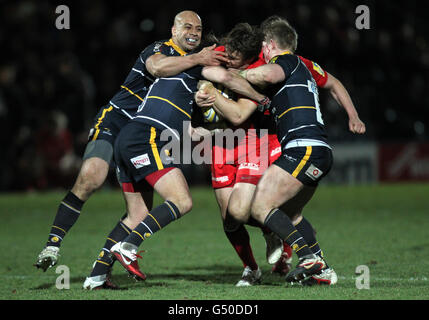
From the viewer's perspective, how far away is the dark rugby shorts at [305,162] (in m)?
6.31

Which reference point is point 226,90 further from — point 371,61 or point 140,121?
point 371,61

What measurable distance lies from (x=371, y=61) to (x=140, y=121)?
54.6ft

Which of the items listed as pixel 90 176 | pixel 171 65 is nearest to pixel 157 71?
pixel 171 65

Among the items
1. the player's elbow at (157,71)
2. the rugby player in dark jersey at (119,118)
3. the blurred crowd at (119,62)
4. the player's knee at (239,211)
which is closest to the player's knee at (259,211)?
the player's knee at (239,211)

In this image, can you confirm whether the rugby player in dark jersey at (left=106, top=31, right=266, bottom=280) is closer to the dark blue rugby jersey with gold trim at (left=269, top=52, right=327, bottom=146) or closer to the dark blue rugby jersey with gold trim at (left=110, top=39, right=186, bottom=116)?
the dark blue rugby jersey with gold trim at (left=269, top=52, right=327, bottom=146)

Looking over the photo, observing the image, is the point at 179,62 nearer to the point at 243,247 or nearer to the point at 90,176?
the point at 90,176

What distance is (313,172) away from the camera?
635cm

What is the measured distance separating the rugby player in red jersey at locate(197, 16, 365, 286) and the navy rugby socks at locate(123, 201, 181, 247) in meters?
0.70

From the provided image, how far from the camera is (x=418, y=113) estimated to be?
22266 millimetres

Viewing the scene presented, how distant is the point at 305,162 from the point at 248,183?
0.71 metres

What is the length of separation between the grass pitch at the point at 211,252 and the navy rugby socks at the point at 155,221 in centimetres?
48

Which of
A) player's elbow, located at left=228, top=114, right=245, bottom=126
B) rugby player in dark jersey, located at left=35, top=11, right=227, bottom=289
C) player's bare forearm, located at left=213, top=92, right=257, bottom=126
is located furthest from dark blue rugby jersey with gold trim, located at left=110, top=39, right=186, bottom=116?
player's elbow, located at left=228, top=114, right=245, bottom=126

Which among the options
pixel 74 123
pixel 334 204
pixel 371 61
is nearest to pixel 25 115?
pixel 74 123

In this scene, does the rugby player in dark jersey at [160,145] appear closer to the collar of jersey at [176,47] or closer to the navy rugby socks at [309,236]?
the collar of jersey at [176,47]
